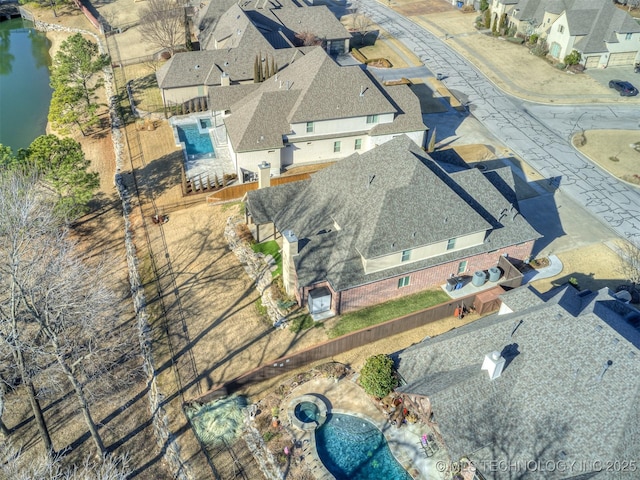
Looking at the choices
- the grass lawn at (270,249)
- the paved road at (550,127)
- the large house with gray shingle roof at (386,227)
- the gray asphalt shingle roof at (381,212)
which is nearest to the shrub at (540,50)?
the paved road at (550,127)

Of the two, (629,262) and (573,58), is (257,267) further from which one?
(573,58)

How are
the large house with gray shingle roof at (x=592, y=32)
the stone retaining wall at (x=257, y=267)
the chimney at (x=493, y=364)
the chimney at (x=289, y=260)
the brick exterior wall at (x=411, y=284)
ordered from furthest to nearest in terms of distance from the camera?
the large house with gray shingle roof at (x=592, y=32) < the stone retaining wall at (x=257, y=267) < the brick exterior wall at (x=411, y=284) < the chimney at (x=289, y=260) < the chimney at (x=493, y=364)

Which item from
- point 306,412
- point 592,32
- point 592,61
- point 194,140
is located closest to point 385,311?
point 306,412

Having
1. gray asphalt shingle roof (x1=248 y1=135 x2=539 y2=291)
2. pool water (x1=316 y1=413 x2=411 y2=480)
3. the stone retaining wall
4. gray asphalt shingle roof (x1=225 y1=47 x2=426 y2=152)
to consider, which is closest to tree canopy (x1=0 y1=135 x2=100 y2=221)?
the stone retaining wall

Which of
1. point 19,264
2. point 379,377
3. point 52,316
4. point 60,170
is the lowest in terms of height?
point 379,377

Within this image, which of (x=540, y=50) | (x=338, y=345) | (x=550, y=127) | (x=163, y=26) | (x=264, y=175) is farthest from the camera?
(x=540, y=50)

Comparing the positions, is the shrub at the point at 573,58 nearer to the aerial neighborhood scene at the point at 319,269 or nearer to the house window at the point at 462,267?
the aerial neighborhood scene at the point at 319,269

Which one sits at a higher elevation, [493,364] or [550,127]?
[493,364]
